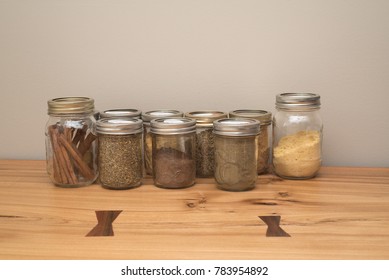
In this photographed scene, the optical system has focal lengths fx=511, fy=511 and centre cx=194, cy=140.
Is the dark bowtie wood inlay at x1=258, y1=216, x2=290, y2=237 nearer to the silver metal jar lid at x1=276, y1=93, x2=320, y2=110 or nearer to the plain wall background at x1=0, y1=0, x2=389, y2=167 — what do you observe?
the silver metal jar lid at x1=276, y1=93, x2=320, y2=110

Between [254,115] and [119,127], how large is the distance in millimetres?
350

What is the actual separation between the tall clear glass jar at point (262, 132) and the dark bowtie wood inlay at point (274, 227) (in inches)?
12.1

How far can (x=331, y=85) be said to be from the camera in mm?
1389

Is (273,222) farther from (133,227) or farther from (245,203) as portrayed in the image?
(133,227)

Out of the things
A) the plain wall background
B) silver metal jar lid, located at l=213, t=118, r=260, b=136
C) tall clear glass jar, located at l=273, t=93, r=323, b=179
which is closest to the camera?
silver metal jar lid, located at l=213, t=118, r=260, b=136

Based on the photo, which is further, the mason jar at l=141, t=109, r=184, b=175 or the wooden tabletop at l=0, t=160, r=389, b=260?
the mason jar at l=141, t=109, r=184, b=175

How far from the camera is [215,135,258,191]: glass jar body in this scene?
3.83 feet

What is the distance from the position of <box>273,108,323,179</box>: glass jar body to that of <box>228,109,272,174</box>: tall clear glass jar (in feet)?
0.08

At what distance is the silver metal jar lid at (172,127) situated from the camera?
3.91 feet

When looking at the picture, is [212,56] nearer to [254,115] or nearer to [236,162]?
→ [254,115]

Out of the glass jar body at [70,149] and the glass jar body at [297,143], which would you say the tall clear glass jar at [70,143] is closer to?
the glass jar body at [70,149]

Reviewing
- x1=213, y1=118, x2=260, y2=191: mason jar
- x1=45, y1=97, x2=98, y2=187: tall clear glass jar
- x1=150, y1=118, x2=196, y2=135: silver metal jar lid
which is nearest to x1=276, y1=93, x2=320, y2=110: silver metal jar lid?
x1=213, y1=118, x2=260, y2=191: mason jar

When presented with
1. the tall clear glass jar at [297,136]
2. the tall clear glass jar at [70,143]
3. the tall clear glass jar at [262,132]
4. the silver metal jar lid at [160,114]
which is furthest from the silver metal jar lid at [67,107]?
the tall clear glass jar at [297,136]
